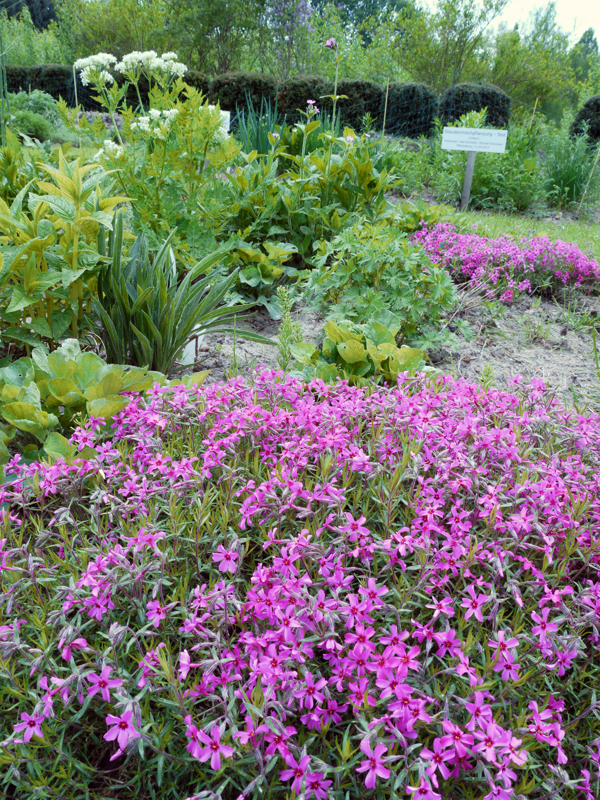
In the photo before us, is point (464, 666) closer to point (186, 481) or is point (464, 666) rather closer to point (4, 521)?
point (186, 481)

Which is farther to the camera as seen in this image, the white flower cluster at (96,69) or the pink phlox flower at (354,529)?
the white flower cluster at (96,69)

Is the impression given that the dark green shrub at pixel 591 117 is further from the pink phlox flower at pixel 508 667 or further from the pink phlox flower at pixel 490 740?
the pink phlox flower at pixel 490 740

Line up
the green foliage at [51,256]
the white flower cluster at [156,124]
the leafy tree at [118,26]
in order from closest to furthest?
the green foliage at [51,256] → the white flower cluster at [156,124] → the leafy tree at [118,26]

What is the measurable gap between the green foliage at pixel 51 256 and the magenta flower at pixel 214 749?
5.95 feet

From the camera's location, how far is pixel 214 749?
874 mm

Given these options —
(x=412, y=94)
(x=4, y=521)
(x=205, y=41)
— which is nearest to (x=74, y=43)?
(x=205, y=41)

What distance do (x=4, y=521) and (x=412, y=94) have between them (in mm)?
14410

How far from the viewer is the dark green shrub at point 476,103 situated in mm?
12703

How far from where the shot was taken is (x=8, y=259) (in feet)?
7.23

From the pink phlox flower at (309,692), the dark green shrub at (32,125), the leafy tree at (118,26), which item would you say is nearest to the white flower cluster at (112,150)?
the pink phlox flower at (309,692)

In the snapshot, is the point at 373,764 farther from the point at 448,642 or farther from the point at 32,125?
the point at 32,125

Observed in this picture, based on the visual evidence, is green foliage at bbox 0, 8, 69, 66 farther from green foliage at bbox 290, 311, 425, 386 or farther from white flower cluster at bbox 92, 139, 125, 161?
green foliage at bbox 290, 311, 425, 386

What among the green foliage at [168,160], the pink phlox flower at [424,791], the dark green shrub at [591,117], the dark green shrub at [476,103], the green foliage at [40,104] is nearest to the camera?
the pink phlox flower at [424,791]

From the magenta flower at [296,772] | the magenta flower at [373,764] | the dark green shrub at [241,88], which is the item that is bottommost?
the magenta flower at [296,772]
